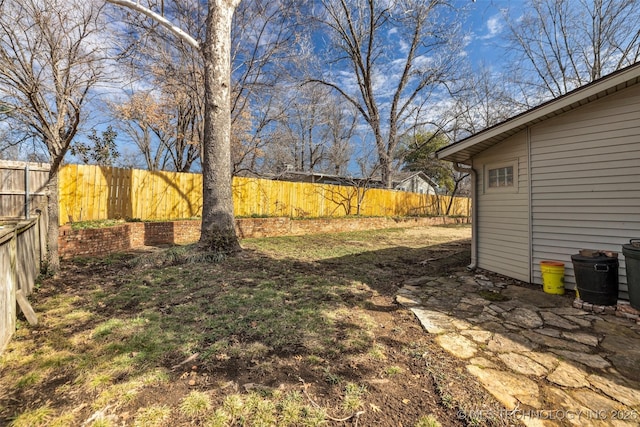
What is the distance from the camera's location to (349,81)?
57.5 feet

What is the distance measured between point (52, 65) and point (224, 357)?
16.9 ft

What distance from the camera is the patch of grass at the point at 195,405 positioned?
1626mm

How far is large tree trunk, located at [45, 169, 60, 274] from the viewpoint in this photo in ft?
13.8

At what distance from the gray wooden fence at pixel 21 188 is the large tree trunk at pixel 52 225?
1.17 meters

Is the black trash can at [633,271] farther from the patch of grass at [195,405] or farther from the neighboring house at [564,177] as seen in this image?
the patch of grass at [195,405]

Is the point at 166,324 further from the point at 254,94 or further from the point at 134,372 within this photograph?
the point at 254,94

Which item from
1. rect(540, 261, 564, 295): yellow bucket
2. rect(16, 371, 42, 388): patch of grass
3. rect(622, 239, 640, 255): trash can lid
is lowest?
rect(16, 371, 42, 388): patch of grass

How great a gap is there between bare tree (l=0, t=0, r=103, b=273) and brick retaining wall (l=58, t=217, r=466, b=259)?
6.04 ft

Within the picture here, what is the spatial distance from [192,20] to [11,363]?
34.8 ft

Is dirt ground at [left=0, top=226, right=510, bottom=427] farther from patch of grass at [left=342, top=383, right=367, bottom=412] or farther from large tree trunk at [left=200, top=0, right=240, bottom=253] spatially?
large tree trunk at [left=200, top=0, right=240, bottom=253]

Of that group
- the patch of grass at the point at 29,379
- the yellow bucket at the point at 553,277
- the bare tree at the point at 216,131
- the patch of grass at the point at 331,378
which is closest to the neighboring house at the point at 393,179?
the bare tree at the point at 216,131

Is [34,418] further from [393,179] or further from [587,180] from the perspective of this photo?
[393,179]

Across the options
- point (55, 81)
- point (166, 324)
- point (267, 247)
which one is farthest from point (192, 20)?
point (166, 324)

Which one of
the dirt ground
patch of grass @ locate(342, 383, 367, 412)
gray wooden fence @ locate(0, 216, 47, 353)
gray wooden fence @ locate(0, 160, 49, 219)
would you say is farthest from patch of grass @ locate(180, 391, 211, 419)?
gray wooden fence @ locate(0, 160, 49, 219)
